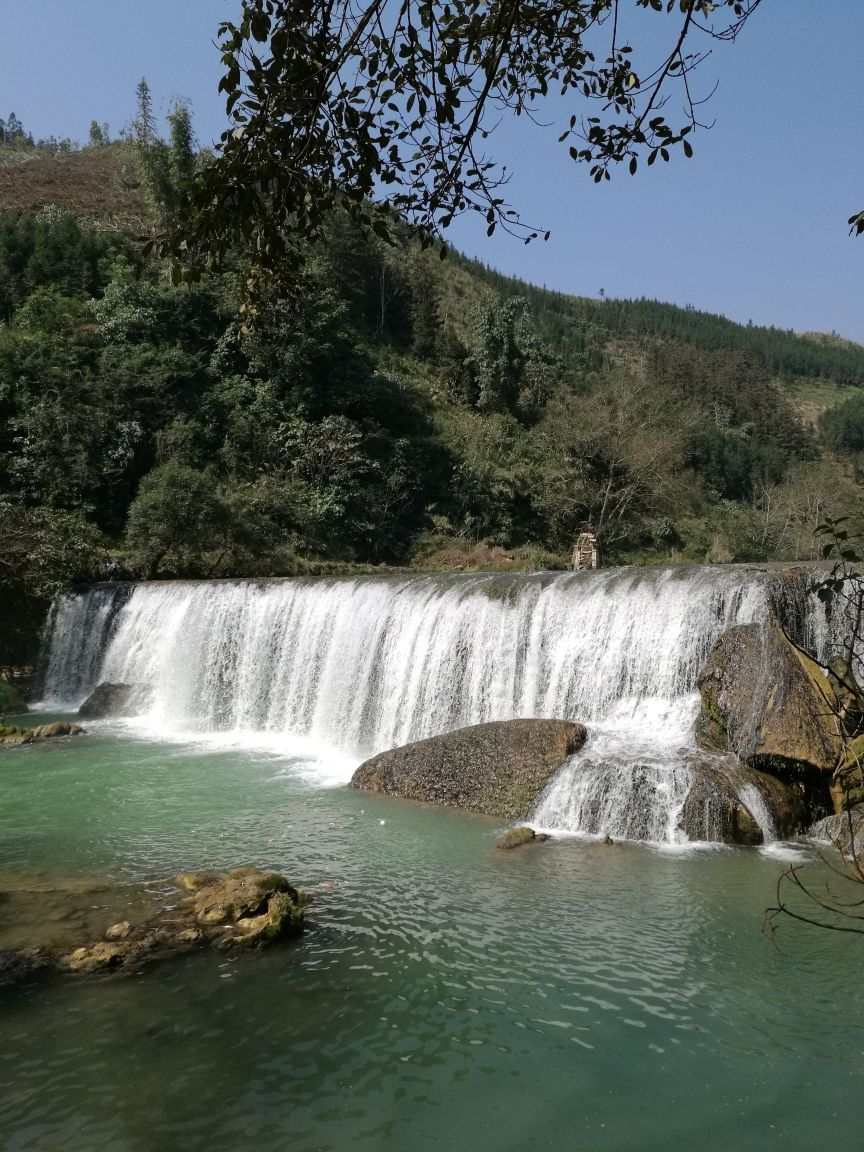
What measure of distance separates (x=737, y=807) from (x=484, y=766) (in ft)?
9.53

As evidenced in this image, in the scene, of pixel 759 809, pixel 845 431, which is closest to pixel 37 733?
pixel 759 809

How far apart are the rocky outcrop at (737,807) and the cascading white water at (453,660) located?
7.9 inches

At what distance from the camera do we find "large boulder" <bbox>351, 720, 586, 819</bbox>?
9.37 m

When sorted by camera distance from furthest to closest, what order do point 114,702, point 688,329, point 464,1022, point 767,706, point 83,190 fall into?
point 688,329, point 83,190, point 114,702, point 767,706, point 464,1022

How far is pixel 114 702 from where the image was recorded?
16469 millimetres

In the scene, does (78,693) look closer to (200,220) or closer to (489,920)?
(489,920)

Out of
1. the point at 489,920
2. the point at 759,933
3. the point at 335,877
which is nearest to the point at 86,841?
the point at 335,877

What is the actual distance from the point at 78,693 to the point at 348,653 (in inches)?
310

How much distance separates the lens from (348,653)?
14070 mm

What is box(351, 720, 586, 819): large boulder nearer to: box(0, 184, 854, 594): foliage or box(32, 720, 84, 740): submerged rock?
box(32, 720, 84, 740): submerged rock

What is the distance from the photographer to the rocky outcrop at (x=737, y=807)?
320 inches

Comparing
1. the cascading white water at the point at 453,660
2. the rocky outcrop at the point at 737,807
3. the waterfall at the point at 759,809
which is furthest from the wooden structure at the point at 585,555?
the waterfall at the point at 759,809

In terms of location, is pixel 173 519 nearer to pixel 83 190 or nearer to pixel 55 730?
pixel 55 730

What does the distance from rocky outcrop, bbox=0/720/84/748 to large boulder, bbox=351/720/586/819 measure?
21.1 ft
